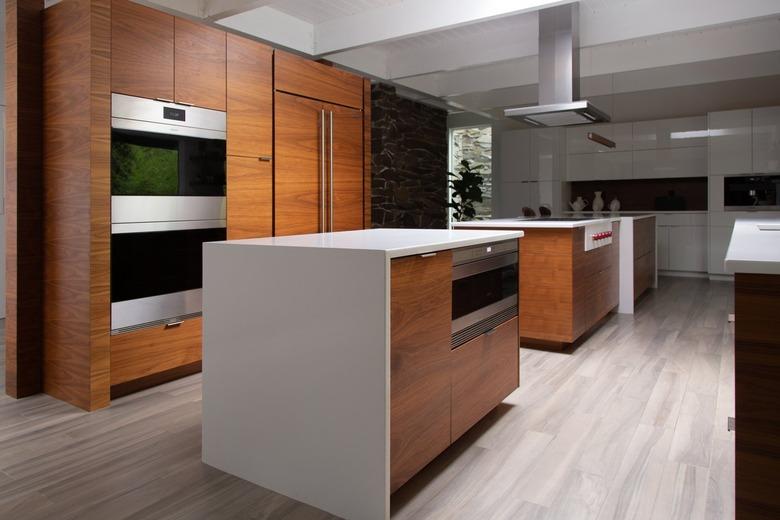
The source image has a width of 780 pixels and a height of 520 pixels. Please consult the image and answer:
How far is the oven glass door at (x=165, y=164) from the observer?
2.85 meters

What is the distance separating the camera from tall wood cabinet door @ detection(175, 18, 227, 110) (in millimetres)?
3104

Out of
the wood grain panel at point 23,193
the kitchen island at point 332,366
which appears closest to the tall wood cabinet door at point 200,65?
the wood grain panel at point 23,193

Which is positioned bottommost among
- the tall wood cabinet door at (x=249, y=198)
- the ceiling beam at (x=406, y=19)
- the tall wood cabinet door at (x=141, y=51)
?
the tall wood cabinet door at (x=249, y=198)

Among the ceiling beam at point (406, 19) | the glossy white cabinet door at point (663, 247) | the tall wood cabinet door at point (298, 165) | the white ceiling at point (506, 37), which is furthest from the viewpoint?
the glossy white cabinet door at point (663, 247)

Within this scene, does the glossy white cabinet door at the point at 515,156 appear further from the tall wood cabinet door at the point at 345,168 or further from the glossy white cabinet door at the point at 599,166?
the tall wood cabinet door at the point at 345,168

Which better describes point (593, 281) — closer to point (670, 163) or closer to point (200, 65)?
point (200, 65)

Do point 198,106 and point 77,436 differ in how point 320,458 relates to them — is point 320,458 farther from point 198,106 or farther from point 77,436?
point 198,106

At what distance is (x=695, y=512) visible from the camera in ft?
6.04

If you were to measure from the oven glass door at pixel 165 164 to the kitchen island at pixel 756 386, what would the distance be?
8.69 ft

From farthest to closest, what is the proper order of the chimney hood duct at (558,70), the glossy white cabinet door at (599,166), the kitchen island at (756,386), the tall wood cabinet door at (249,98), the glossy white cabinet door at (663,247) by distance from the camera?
the glossy white cabinet door at (599,166) → the glossy white cabinet door at (663,247) → the chimney hood duct at (558,70) → the tall wood cabinet door at (249,98) → the kitchen island at (756,386)

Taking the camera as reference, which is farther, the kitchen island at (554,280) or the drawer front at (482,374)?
the kitchen island at (554,280)

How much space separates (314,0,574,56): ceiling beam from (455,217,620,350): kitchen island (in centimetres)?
158

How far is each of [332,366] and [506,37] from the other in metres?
4.69

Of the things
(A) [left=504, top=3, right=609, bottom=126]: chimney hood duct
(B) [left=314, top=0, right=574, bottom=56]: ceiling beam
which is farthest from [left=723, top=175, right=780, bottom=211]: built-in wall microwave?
(B) [left=314, top=0, right=574, bottom=56]: ceiling beam
